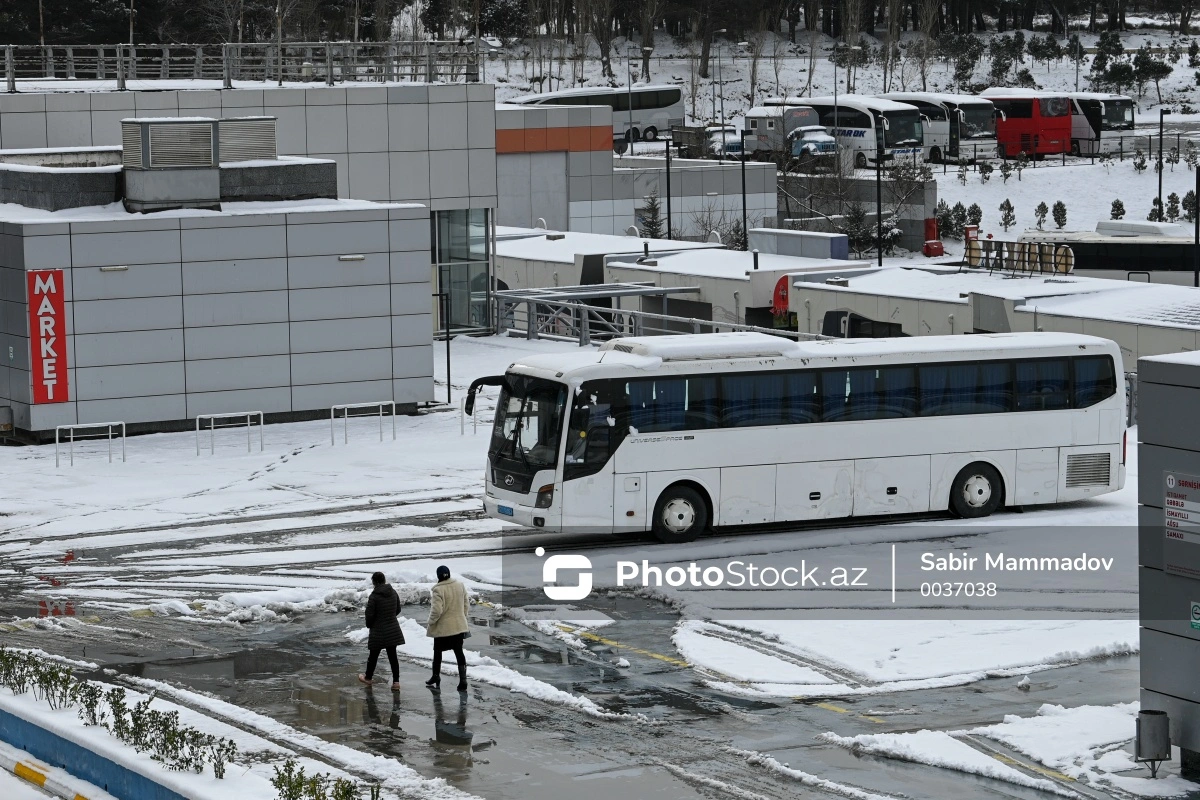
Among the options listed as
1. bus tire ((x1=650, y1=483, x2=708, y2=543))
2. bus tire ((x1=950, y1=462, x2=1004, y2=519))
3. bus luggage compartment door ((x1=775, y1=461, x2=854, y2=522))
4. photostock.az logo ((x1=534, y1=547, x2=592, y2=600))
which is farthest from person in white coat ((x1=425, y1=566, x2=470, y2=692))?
bus tire ((x1=950, y1=462, x2=1004, y2=519))

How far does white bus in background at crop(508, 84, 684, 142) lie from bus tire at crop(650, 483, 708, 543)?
257 feet

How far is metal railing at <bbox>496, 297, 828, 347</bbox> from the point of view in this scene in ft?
152

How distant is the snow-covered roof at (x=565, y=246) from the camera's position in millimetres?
57656

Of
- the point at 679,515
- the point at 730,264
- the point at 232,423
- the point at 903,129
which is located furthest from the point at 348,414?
the point at 903,129

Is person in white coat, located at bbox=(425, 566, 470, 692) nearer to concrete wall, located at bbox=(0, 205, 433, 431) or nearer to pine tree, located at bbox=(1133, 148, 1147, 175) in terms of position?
concrete wall, located at bbox=(0, 205, 433, 431)

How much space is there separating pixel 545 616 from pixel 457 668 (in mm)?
2723

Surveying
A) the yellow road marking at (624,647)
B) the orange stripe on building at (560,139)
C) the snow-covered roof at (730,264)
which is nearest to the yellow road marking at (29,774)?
the yellow road marking at (624,647)

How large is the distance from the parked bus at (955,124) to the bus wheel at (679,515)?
221 ft

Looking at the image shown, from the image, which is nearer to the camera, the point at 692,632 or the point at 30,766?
the point at 30,766

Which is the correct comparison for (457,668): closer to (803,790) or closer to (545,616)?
(545,616)

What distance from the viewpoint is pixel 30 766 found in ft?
45.0

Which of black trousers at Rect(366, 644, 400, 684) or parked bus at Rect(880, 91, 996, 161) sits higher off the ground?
parked bus at Rect(880, 91, 996, 161)

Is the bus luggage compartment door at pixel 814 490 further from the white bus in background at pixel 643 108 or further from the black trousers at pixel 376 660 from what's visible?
the white bus in background at pixel 643 108

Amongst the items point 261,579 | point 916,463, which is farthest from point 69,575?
point 916,463
